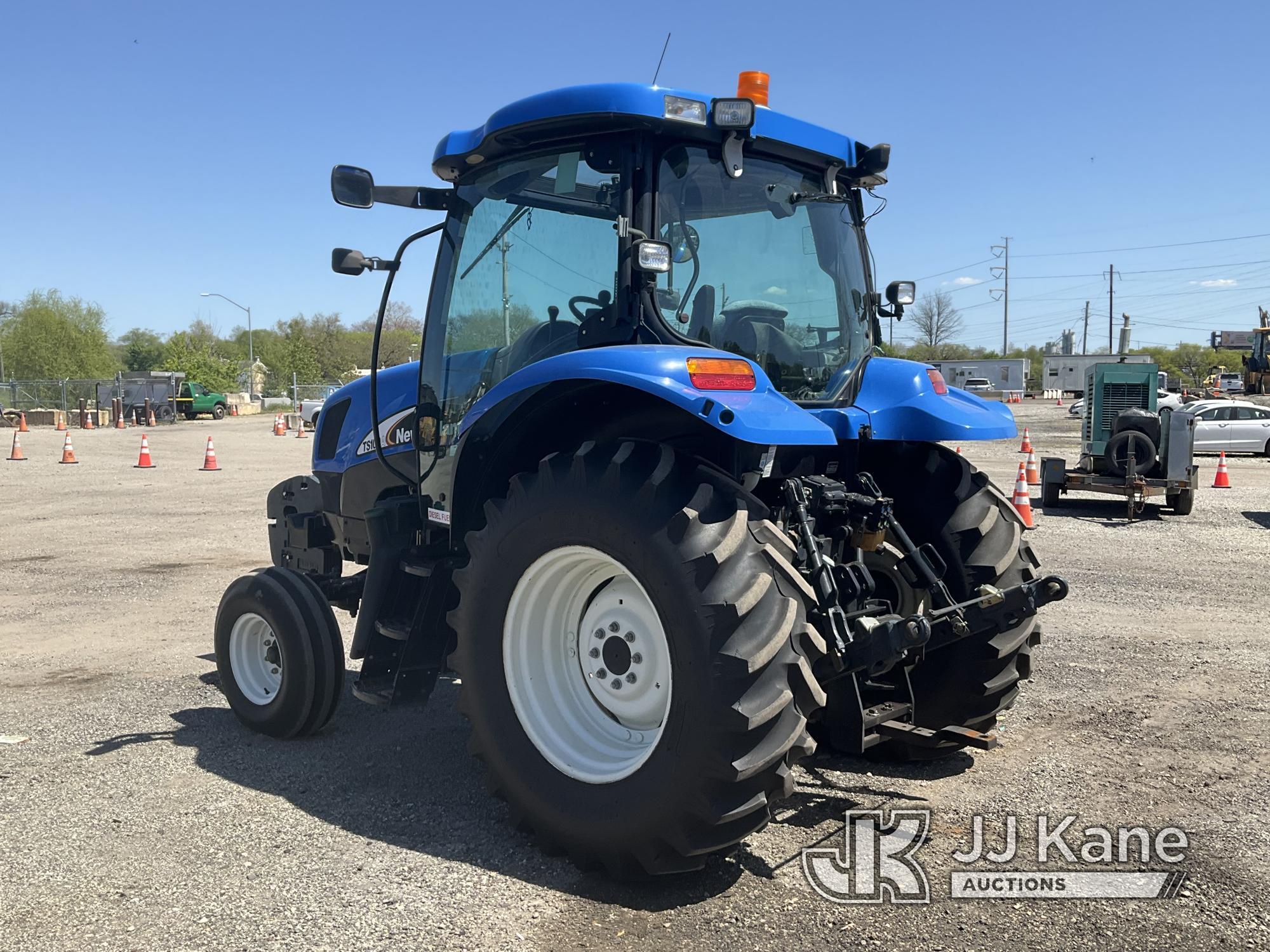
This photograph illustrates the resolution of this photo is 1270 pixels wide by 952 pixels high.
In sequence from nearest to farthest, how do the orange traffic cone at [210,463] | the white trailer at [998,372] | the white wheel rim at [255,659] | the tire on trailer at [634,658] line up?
the tire on trailer at [634,658] → the white wheel rim at [255,659] → the orange traffic cone at [210,463] → the white trailer at [998,372]

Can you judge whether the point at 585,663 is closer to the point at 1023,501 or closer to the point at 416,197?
the point at 416,197

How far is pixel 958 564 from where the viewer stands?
14.2 feet

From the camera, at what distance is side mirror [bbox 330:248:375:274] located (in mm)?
4625

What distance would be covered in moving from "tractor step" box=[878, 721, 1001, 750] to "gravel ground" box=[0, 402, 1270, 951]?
0.59 feet

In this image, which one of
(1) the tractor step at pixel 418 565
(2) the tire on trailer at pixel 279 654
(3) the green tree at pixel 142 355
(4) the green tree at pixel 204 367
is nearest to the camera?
(1) the tractor step at pixel 418 565

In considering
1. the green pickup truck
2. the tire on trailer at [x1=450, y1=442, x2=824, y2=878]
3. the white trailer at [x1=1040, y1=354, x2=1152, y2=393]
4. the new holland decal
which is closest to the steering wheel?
→ the tire on trailer at [x1=450, y1=442, x2=824, y2=878]

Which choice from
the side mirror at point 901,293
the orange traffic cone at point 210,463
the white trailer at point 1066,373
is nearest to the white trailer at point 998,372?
the white trailer at point 1066,373

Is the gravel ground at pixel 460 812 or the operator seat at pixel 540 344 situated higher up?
the operator seat at pixel 540 344

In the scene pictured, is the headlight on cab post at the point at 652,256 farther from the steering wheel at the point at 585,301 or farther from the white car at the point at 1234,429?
the white car at the point at 1234,429

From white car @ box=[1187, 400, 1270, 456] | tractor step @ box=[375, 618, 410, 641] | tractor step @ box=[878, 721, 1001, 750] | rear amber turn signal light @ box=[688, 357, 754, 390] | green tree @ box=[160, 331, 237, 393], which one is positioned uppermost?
green tree @ box=[160, 331, 237, 393]

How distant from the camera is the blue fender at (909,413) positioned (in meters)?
3.94

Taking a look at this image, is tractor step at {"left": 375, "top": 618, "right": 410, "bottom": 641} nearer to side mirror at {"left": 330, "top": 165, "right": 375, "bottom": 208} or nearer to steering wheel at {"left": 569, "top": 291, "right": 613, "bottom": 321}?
steering wheel at {"left": 569, "top": 291, "right": 613, "bottom": 321}

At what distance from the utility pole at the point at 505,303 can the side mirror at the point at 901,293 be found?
5.98 feet

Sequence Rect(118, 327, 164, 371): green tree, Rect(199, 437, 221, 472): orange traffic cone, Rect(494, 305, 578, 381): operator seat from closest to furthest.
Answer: Rect(494, 305, 578, 381): operator seat → Rect(199, 437, 221, 472): orange traffic cone → Rect(118, 327, 164, 371): green tree
